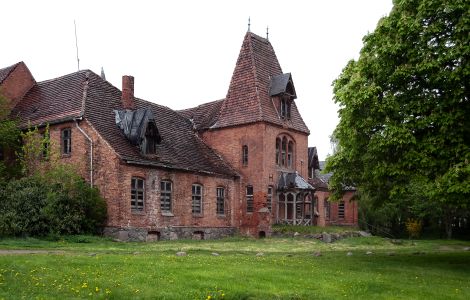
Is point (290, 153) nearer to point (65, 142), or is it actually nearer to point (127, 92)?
point (127, 92)

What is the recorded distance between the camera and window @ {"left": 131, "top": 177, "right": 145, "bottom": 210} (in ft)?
98.7

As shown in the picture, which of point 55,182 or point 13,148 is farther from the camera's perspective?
point 13,148

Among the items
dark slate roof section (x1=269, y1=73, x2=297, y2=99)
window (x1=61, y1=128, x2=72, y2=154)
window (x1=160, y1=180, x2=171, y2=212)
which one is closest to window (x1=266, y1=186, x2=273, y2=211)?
dark slate roof section (x1=269, y1=73, x2=297, y2=99)

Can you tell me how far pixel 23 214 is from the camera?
2567cm

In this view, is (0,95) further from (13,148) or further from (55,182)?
(55,182)

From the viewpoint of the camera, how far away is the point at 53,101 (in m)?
33.4

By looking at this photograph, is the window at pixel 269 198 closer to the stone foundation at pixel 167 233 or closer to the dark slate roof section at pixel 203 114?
the stone foundation at pixel 167 233

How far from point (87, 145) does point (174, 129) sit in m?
8.62

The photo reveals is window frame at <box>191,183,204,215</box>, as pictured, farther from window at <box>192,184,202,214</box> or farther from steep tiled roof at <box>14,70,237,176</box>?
steep tiled roof at <box>14,70,237,176</box>

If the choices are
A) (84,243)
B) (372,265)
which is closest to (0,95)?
(84,243)

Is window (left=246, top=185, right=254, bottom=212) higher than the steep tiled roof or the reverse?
the reverse

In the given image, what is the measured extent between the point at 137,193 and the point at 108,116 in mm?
4999

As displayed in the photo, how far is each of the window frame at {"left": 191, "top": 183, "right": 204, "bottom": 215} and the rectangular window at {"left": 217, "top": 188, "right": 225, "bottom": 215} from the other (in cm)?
191

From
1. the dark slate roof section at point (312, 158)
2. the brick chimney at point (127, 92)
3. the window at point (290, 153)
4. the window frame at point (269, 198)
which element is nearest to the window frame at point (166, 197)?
the brick chimney at point (127, 92)
